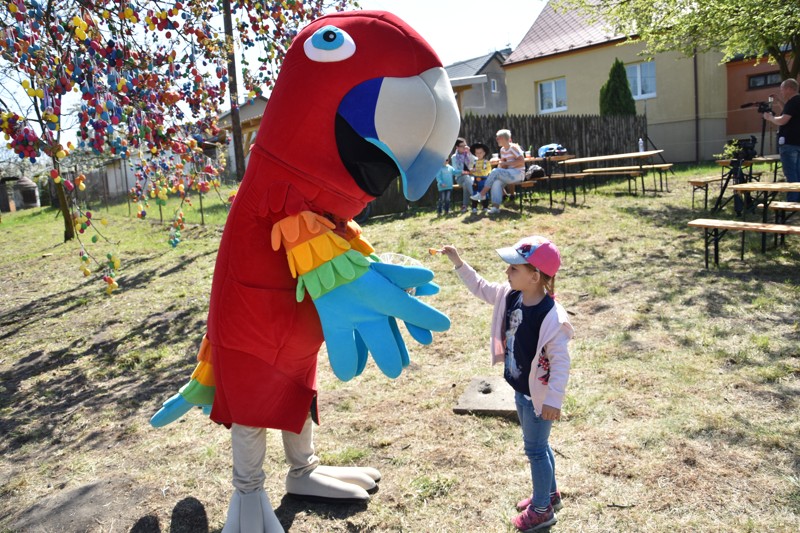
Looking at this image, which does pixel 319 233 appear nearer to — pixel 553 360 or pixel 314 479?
pixel 553 360

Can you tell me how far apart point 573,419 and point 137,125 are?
4.28 metres

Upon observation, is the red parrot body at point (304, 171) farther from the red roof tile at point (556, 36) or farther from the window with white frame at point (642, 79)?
the window with white frame at point (642, 79)

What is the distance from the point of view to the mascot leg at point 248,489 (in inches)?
99.3

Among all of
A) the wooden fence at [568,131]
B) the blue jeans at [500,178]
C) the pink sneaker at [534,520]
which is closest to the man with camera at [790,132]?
the blue jeans at [500,178]

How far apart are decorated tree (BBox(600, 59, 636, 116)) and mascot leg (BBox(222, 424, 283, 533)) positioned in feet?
61.6

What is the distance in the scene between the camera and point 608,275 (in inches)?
268

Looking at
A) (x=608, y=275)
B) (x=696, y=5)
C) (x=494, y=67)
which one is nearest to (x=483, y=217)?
(x=608, y=275)

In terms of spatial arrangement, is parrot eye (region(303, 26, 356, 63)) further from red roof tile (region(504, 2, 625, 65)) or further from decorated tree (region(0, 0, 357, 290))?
red roof tile (region(504, 2, 625, 65))

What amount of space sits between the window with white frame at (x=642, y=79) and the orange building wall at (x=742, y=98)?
2.57 meters

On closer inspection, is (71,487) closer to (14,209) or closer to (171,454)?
(171,454)

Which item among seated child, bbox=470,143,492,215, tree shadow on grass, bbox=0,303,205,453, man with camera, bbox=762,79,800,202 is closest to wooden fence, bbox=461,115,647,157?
seated child, bbox=470,143,492,215

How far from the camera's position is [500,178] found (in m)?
10.4

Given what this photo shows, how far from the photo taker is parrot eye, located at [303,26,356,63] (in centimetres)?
221

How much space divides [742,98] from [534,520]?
21994mm
